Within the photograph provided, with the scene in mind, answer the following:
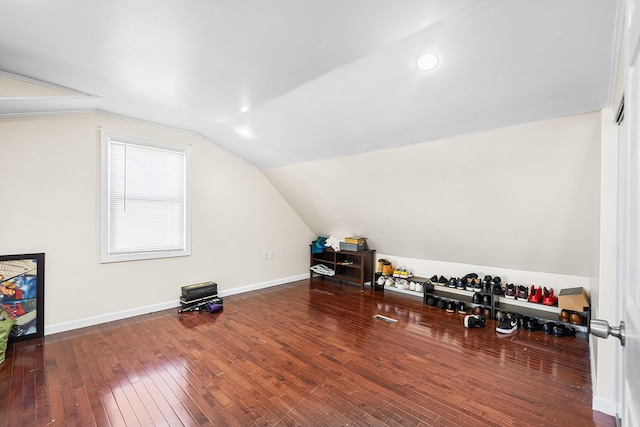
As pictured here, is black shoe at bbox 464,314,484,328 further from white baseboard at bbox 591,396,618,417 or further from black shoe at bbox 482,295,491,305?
white baseboard at bbox 591,396,618,417

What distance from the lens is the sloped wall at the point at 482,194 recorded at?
2.43 metres

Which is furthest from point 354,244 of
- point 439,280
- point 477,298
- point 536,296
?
point 536,296

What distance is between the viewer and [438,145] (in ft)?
9.37

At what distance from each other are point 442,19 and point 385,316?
3.26 metres

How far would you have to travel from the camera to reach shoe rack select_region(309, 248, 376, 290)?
5.11 m

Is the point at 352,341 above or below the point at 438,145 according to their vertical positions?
below

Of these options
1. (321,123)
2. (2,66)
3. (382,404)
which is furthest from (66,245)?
(382,404)

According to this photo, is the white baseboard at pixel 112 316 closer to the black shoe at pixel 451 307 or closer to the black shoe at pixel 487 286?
the black shoe at pixel 451 307

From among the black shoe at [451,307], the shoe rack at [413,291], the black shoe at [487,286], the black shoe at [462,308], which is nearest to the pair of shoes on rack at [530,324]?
the black shoe at [487,286]

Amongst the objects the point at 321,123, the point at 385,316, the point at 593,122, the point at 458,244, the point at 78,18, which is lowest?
the point at 385,316

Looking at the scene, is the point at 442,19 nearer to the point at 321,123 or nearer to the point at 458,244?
the point at 321,123

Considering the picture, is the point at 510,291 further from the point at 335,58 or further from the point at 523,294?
the point at 335,58

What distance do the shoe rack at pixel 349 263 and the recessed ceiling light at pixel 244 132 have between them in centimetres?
266

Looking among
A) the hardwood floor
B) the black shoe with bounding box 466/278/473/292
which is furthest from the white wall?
the black shoe with bounding box 466/278/473/292
